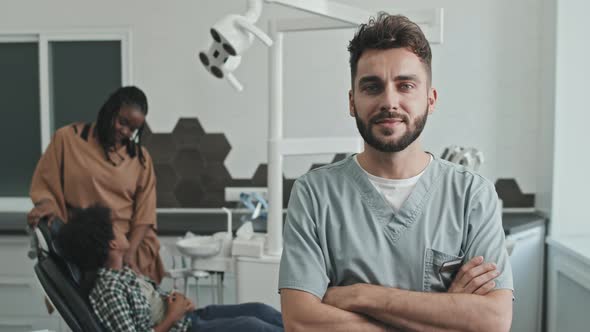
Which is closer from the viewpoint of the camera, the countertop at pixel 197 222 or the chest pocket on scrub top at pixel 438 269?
the chest pocket on scrub top at pixel 438 269

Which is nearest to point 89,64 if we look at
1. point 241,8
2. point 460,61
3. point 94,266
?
point 241,8

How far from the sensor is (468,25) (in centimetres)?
325

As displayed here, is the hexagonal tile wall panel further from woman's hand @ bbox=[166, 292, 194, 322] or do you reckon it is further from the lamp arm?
the lamp arm

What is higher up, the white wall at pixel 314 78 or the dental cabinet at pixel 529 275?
the white wall at pixel 314 78

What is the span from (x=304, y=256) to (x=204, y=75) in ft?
7.37

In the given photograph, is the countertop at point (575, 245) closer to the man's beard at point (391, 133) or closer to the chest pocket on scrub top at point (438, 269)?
the chest pocket on scrub top at point (438, 269)

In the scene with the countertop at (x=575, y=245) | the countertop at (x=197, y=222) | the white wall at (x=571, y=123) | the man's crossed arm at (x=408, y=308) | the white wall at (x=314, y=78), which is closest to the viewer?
the man's crossed arm at (x=408, y=308)

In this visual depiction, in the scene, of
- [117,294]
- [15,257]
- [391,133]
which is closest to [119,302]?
[117,294]

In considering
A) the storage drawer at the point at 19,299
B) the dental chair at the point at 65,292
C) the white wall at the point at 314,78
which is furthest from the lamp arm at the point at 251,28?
the storage drawer at the point at 19,299

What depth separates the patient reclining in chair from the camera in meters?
1.99

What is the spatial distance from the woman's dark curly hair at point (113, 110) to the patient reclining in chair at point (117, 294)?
1.55 ft

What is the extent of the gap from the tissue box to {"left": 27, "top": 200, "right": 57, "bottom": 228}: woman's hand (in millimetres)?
672

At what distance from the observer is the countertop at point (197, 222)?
289 cm

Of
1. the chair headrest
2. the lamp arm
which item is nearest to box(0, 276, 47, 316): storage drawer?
the chair headrest
